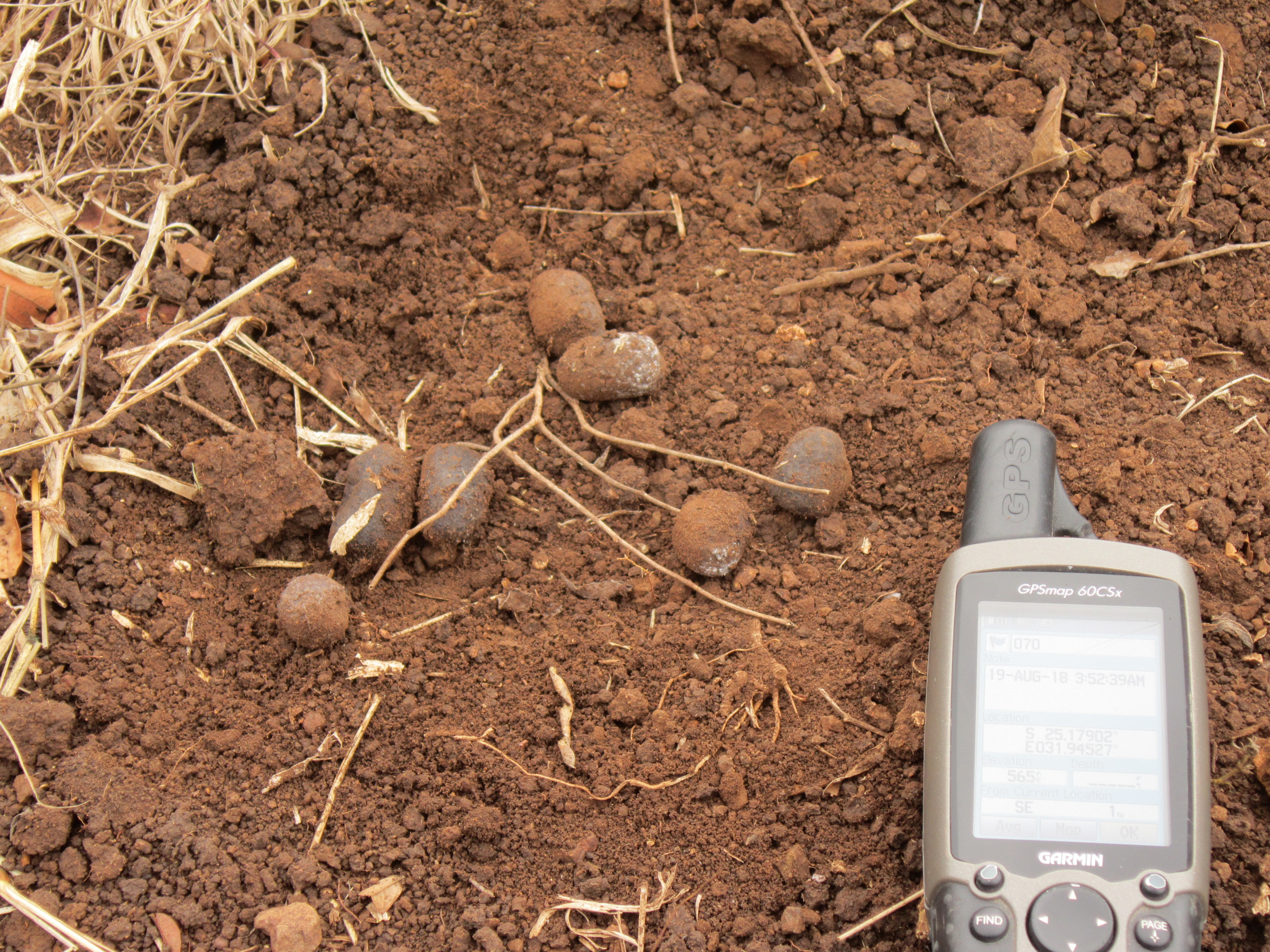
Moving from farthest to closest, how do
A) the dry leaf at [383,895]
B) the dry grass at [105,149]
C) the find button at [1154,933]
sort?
the dry grass at [105,149], the dry leaf at [383,895], the find button at [1154,933]

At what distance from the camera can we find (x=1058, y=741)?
1594mm

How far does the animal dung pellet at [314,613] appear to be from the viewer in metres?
1.78

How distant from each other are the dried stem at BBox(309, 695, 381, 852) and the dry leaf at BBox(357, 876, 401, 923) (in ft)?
0.40

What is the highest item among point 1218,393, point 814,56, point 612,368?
point 814,56

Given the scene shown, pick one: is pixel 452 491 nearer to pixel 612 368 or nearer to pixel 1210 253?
pixel 612 368

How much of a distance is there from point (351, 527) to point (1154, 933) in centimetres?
151

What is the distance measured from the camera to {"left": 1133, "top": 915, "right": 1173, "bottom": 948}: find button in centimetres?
144

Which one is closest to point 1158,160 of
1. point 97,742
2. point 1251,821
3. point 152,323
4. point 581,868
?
point 1251,821

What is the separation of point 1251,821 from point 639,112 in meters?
1.92

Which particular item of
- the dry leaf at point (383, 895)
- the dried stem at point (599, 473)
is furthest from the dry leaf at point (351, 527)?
the dry leaf at point (383, 895)

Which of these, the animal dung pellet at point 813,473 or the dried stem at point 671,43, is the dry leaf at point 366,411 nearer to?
the animal dung pellet at point 813,473

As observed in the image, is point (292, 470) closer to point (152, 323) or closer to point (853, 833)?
point (152, 323)

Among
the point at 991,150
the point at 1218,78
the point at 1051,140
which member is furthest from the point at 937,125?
the point at 1218,78

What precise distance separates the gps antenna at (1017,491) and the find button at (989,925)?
60 cm
